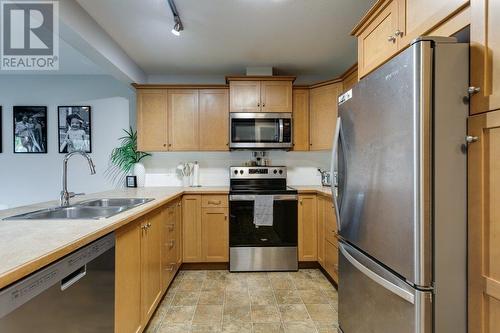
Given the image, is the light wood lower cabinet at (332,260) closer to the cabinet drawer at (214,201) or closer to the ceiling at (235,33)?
the cabinet drawer at (214,201)

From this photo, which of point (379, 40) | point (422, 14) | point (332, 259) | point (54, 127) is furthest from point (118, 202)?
point (422, 14)

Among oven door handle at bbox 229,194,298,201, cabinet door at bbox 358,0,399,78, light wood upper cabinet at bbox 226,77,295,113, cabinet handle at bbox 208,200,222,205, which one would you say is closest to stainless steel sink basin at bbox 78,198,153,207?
cabinet handle at bbox 208,200,222,205

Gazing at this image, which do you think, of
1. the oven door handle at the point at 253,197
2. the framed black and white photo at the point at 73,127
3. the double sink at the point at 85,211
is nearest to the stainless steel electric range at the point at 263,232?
the oven door handle at the point at 253,197

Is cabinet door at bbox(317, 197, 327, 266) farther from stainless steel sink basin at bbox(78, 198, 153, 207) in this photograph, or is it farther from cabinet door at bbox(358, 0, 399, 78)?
stainless steel sink basin at bbox(78, 198, 153, 207)

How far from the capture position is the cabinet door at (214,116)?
11.1 feet

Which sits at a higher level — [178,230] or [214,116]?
[214,116]

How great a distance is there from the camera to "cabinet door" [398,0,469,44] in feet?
3.60

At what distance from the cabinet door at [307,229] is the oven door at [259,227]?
0.34 ft

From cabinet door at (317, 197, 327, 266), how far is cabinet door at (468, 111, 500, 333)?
1.92 m

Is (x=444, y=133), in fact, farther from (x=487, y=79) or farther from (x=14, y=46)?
(x=14, y=46)

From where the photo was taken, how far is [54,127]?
145 inches

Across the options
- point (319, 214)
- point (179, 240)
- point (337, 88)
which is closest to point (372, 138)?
point (319, 214)

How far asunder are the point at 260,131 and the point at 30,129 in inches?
125

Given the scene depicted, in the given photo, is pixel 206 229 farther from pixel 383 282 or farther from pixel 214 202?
pixel 383 282
